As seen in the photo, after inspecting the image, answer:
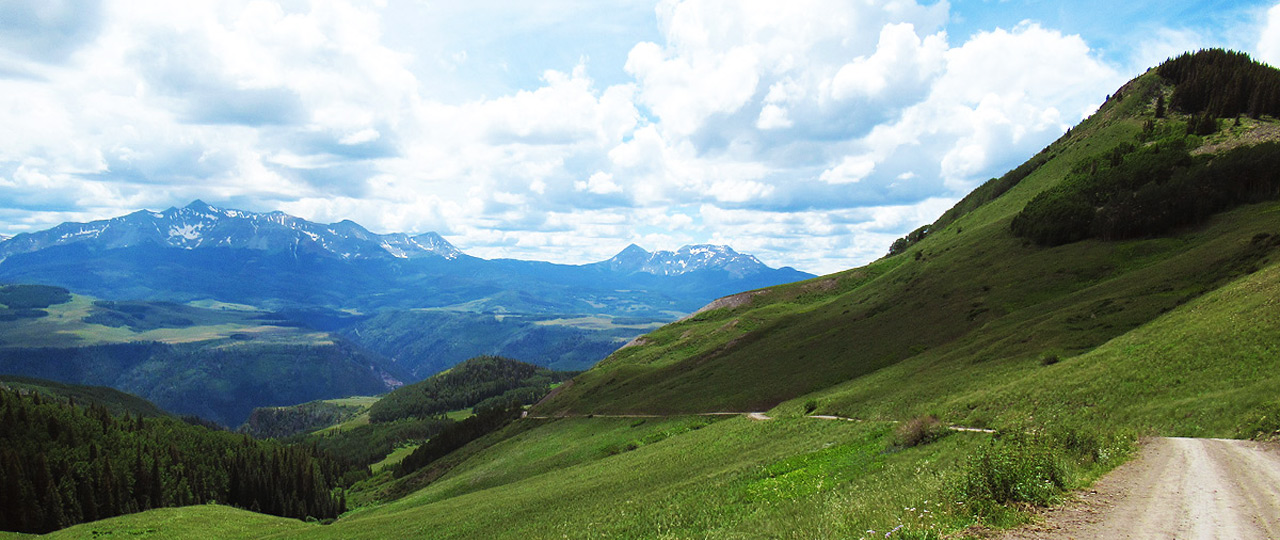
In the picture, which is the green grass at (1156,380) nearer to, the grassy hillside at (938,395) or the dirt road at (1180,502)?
the grassy hillside at (938,395)

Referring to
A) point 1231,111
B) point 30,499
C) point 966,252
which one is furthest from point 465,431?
point 1231,111

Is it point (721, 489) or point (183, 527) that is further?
point (183, 527)

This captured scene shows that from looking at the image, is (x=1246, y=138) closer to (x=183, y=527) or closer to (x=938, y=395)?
(x=938, y=395)

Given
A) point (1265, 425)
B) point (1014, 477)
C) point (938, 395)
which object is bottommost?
point (938, 395)

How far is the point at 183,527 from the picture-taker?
5650 centimetres

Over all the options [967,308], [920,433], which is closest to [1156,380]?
[920,433]

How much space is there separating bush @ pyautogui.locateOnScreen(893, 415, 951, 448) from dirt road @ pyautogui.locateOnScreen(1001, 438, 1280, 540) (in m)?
8.41

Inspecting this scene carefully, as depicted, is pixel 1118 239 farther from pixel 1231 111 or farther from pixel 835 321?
pixel 1231 111

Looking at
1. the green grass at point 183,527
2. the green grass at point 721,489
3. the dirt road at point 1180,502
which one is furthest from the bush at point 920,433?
the green grass at point 183,527

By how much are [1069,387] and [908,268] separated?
73004 millimetres

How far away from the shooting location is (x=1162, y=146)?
84.1 metres

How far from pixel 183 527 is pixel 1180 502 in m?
74.9

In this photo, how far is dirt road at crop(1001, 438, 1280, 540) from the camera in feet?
40.1

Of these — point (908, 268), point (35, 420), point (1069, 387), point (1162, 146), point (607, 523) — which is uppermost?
point (1162, 146)
